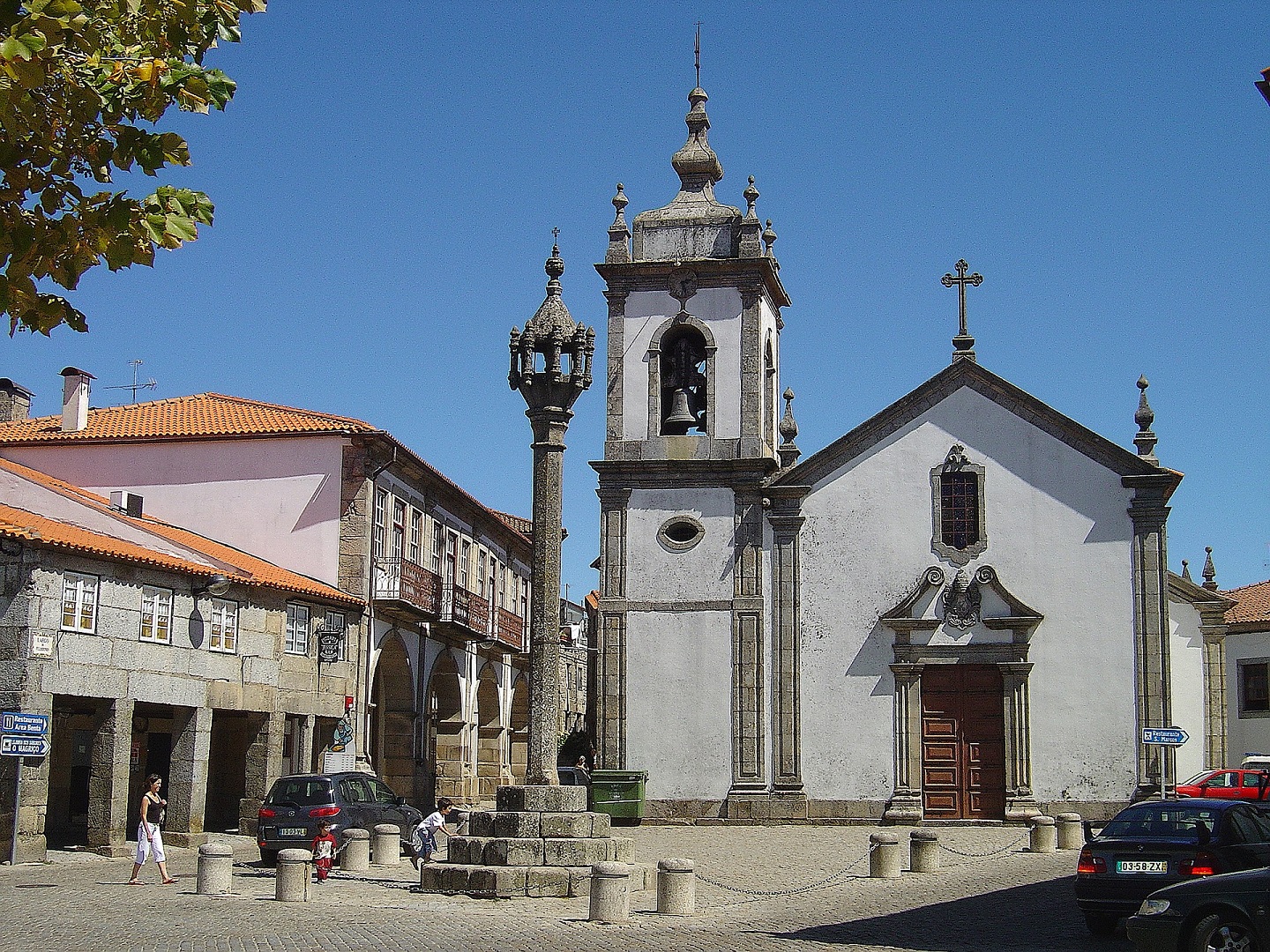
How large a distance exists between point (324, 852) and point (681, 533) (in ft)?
41.5

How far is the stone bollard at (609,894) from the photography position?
14.3m

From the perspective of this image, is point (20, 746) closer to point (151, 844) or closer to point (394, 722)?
point (151, 844)

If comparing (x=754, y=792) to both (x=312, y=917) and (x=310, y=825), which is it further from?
(x=312, y=917)

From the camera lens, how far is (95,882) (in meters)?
18.5

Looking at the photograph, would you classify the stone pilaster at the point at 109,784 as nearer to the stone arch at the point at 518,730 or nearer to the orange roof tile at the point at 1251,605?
the stone arch at the point at 518,730

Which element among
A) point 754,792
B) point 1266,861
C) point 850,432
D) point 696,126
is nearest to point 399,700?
point 754,792

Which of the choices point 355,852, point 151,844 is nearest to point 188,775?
point 355,852

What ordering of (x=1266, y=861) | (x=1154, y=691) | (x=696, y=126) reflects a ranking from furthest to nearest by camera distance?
(x=696, y=126)
(x=1154, y=691)
(x=1266, y=861)

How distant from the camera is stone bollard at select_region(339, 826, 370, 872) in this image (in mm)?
19719

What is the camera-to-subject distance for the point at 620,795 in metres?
28.5

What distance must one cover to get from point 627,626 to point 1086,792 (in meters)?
8.78

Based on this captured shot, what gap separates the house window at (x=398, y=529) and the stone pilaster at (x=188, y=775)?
790cm

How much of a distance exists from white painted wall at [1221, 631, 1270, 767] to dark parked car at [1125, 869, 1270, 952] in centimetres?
3394

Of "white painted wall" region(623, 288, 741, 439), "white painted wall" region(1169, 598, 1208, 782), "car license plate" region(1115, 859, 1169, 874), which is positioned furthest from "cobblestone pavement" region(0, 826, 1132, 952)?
"white painted wall" region(623, 288, 741, 439)
